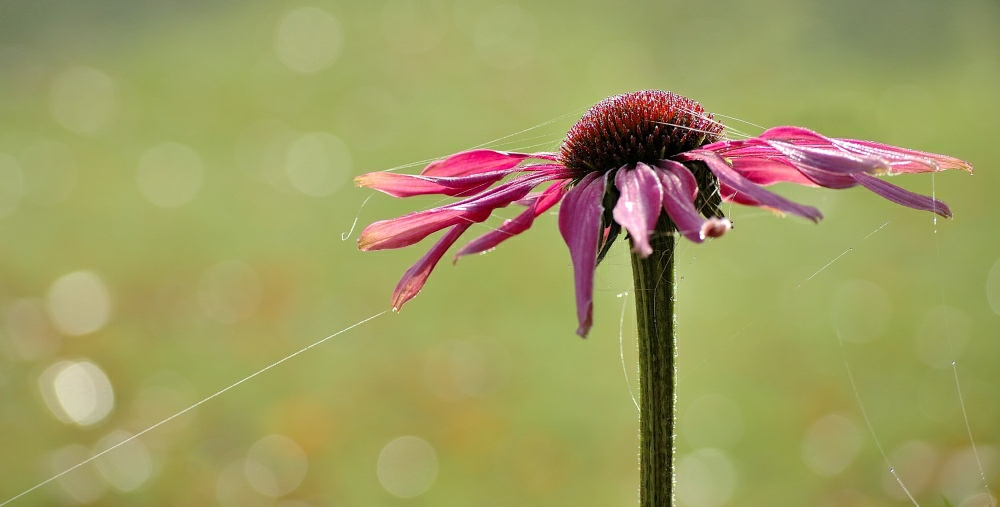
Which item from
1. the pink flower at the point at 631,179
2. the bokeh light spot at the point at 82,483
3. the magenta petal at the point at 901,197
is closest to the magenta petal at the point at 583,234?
the pink flower at the point at 631,179

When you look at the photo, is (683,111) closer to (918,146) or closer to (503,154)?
(503,154)

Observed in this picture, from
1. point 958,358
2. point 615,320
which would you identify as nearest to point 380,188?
point 615,320

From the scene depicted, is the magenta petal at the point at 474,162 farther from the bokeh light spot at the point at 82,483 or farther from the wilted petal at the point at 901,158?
the bokeh light spot at the point at 82,483

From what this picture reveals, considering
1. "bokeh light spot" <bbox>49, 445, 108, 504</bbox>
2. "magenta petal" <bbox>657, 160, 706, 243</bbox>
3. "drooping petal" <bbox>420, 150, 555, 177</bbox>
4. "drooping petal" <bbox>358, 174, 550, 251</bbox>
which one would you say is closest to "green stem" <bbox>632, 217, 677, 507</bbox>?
"magenta petal" <bbox>657, 160, 706, 243</bbox>

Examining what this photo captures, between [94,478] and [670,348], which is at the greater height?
[670,348]

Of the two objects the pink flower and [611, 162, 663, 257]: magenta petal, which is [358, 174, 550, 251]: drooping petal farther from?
[611, 162, 663, 257]: magenta petal

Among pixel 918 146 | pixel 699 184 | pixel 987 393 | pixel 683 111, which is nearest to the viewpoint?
pixel 699 184

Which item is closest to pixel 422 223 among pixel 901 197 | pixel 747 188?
pixel 747 188

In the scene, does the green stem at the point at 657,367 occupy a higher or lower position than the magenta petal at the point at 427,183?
lower

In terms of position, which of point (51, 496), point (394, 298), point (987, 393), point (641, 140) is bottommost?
point (987, 393)
